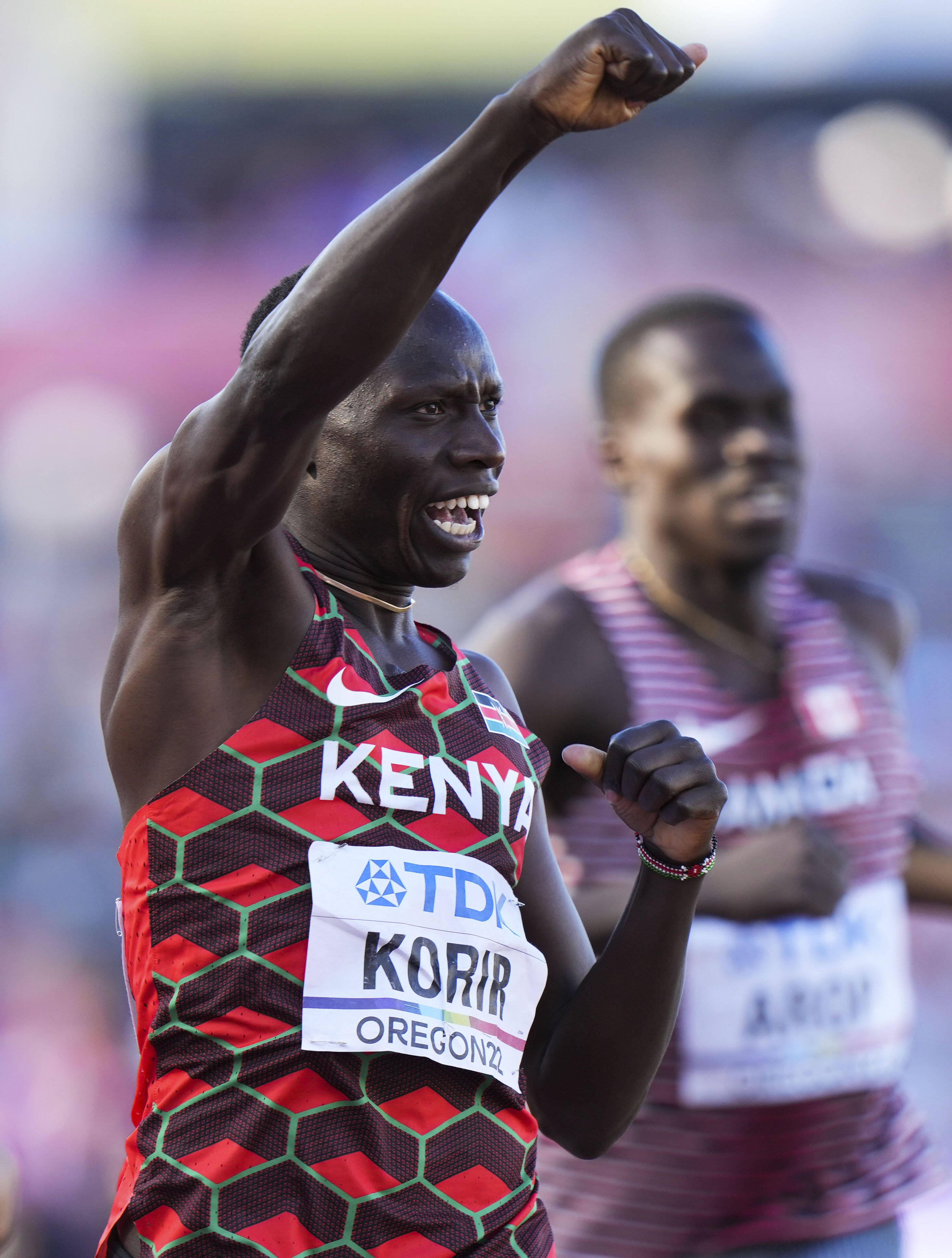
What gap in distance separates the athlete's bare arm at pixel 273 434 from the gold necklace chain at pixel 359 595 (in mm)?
177

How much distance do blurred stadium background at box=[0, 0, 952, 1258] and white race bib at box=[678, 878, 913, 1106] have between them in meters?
4.83

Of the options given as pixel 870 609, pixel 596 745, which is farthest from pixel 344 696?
pixel 870 609

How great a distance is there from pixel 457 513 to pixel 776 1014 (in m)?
1.88

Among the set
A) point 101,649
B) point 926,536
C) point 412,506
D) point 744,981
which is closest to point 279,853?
point 412,506

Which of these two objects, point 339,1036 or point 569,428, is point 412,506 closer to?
point 339,1036

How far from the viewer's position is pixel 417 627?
7.22ft

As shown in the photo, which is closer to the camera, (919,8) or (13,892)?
(13,892)

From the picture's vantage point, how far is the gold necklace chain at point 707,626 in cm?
371

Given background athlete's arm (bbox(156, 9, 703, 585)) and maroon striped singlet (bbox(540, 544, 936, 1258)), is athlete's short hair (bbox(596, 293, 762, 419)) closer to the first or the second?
maroon striped singlet (bbox(540, 544, 936, 1258))

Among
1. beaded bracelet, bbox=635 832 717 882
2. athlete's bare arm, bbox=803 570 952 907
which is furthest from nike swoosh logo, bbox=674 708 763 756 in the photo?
beaded bracelet, bbox=635 832 717 882

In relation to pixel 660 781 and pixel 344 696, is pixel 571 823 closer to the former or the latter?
pixel 660 781

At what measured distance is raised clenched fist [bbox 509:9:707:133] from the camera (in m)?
1.48

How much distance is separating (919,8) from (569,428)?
3191mm

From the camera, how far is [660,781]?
1891 mm
